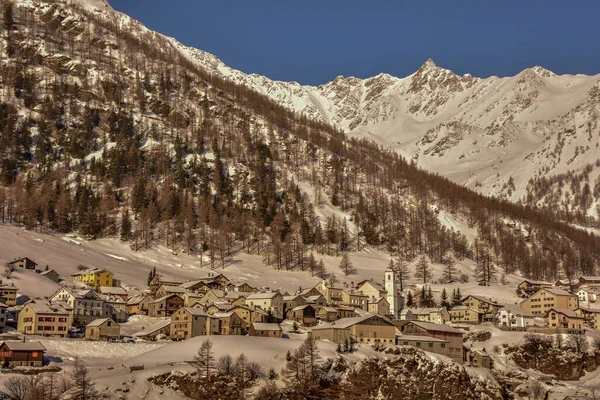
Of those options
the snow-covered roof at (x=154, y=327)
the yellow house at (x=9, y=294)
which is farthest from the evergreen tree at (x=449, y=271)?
the yellow house at (x=9, y=294)

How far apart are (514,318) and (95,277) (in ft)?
221

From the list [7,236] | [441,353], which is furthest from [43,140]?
[441,353]

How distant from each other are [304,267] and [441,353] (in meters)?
65.8

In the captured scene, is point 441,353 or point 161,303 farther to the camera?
point 161,303

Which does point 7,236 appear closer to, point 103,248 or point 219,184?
point 103,248

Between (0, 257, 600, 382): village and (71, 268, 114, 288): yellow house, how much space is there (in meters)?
0.16

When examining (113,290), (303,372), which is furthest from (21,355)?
(113,290)

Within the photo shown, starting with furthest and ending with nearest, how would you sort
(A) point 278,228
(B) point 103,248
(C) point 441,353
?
(A) point 278,228
(B) point 103,248
(C) point 441,353

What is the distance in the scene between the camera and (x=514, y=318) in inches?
4921

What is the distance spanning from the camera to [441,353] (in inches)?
3875

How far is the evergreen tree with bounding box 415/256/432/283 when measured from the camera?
16538 centimetres

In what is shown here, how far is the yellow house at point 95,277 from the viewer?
396ft

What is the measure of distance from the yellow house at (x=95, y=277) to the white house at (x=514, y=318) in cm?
6329

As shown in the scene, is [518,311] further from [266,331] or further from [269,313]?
[266,331]
